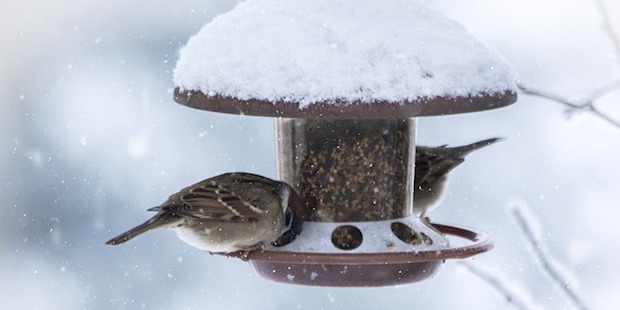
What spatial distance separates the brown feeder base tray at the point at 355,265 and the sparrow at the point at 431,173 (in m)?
0.40

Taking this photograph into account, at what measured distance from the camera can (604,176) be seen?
756cm

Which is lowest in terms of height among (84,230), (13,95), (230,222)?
(84,230)

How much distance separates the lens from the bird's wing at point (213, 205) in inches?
184

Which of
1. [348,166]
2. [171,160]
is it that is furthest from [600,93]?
[171,160]

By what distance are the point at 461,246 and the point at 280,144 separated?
2.54 feet

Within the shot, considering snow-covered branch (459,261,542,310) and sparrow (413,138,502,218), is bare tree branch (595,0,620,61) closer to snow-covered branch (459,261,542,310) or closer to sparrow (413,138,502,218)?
snow-covered branch (459,261,542,310)

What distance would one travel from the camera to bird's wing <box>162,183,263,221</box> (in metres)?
4.68

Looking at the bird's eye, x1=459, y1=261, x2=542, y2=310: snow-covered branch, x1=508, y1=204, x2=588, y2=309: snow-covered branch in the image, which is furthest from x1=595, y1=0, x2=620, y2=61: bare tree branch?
the bird's eye

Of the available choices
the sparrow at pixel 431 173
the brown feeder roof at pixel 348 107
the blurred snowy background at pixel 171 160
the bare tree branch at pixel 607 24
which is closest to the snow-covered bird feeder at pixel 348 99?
the brown feeder roof at pixel 348 107

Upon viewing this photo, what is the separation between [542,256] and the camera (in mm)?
4703

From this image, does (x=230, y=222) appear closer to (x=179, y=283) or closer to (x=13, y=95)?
(x=179, y=283)

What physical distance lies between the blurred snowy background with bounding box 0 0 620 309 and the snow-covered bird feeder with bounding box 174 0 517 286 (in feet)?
8.81

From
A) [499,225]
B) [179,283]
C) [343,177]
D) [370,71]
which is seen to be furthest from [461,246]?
[179,283]

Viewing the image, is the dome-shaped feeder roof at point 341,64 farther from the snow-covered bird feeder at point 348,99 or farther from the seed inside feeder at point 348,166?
the seed inside feeder at point 348,166
